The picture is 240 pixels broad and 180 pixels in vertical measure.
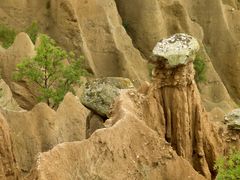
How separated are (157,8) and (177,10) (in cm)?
186

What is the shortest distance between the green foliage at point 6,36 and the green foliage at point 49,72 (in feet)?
11.5

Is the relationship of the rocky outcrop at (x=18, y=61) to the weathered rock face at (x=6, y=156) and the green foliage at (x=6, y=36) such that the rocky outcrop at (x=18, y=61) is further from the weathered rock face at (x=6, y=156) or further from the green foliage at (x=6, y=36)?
the weathered rock face at (x=6, y=156)

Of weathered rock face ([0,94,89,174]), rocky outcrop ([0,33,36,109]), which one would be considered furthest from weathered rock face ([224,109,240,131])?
rocky outcrop ([0,33,36,109])

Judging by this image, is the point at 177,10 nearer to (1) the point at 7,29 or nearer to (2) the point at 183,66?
(1) the point at 7,29

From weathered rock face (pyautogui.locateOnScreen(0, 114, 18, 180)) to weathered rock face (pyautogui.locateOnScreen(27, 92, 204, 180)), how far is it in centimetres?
172

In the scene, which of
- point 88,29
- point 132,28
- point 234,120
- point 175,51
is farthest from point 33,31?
point 175,51

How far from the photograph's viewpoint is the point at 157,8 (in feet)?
97.5

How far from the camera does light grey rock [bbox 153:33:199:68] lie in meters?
11.5

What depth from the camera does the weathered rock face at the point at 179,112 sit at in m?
11.8

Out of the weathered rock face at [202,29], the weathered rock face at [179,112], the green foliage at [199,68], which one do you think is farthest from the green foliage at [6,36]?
the weathered rock face at [179,112]

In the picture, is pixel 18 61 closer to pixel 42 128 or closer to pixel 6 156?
pixel 42 128

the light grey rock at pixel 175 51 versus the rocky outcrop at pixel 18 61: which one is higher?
the light grey rock at pixel 175 51

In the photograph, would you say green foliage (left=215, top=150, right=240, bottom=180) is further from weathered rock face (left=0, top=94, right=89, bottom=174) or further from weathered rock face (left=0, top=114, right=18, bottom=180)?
weathered rock face (left=0, top=94, right=89, bottom=174)

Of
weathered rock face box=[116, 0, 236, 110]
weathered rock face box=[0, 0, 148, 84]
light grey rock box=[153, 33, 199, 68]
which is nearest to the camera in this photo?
light grey rock box=[153, 33, 199, 68]
